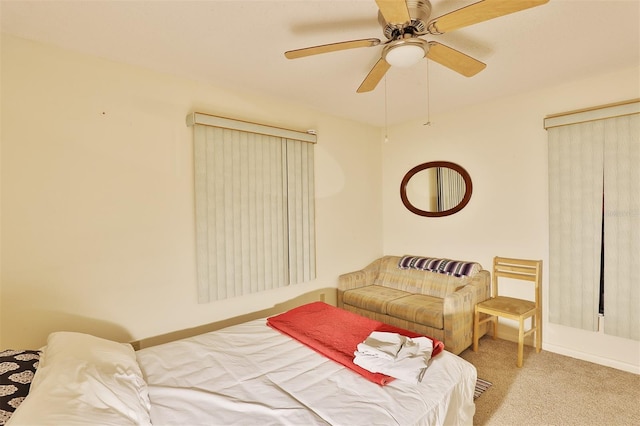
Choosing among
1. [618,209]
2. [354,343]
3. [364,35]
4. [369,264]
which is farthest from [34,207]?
[618,209]

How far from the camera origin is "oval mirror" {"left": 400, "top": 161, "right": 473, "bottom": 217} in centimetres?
372

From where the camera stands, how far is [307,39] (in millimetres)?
2150

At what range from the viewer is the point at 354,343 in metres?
2.04

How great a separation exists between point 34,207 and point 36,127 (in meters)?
0.53

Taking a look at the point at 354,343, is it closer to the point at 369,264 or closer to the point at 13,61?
the point at 369,264

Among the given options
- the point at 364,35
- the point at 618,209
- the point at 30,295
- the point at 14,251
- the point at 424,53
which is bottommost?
the point at 30,295

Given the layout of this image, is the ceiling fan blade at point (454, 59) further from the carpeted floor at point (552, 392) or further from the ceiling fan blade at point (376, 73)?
the carpeted floor at point (552, 392)

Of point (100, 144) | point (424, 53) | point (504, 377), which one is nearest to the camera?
point (424, 53)

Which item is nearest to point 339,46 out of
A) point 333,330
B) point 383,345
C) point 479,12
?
point 479,12

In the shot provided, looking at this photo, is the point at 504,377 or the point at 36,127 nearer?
the point at 36,127

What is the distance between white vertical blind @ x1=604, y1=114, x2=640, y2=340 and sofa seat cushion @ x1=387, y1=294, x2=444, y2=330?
4.61ft

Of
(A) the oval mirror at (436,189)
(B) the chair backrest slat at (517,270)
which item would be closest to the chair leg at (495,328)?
(B) the chair backrest slat at (517,270)

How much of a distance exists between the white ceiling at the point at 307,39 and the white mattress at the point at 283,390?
202cm

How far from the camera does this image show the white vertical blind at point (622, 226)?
8.78 ft
